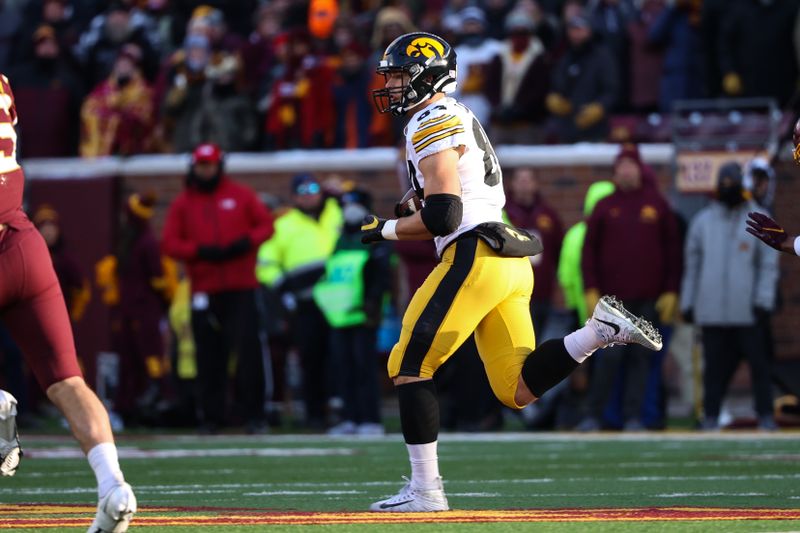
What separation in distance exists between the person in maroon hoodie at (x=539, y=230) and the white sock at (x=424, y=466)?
6.92m

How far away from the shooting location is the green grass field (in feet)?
21.1

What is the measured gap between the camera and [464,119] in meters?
7.28

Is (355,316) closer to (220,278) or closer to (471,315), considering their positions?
(220,278)

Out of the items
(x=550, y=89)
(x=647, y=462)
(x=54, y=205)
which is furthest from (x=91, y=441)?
(x=54, y=205)

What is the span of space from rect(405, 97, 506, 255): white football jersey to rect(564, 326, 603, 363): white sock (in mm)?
568

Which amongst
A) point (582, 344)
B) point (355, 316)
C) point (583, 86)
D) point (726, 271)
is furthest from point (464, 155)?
point (583, 86)

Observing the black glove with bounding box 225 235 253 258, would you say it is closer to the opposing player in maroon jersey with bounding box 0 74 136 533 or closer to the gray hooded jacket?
the gray hooded jacket

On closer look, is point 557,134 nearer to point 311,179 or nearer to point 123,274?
point 311,179

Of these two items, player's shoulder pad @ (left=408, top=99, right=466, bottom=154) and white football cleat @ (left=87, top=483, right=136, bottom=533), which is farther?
player's shoulder pad @ (left=408, top=99, right=466, bottom=154)

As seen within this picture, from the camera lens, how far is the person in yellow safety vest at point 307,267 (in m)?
14.4

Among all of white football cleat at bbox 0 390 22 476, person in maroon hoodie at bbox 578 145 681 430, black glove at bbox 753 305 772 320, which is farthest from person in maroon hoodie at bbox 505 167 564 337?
white football cleat at bbox 0 390 22 476

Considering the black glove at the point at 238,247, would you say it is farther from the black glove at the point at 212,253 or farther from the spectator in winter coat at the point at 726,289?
the spectator in winter coat at the point at 726,289

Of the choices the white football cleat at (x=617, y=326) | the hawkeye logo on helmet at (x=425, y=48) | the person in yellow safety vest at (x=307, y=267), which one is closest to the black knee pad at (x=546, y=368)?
the white football cleat at (x=617, y=326)

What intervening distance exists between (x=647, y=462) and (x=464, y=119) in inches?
139
